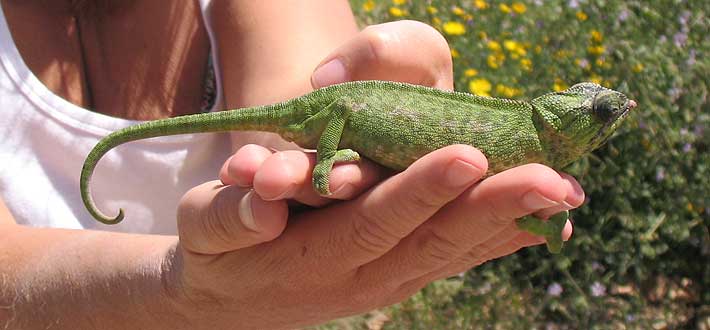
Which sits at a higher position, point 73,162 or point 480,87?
point 73,162

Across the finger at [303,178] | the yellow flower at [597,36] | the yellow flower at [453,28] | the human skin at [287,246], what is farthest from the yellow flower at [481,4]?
the finger at [303,178]

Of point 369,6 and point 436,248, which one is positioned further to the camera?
point 369,6

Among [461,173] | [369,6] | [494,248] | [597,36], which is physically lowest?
[369,6]

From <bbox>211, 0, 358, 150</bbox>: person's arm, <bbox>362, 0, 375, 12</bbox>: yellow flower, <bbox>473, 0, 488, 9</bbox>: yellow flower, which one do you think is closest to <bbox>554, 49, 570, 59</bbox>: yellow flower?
<bbox>473, 0, 488, 9</bbox>: yellow flower

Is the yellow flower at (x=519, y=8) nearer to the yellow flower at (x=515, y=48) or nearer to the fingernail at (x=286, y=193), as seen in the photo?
the yellow flower at (x=515, y=48)

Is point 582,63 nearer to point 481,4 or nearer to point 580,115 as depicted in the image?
point 481,4

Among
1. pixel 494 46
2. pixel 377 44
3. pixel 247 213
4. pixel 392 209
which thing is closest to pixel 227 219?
pixel 247 213
